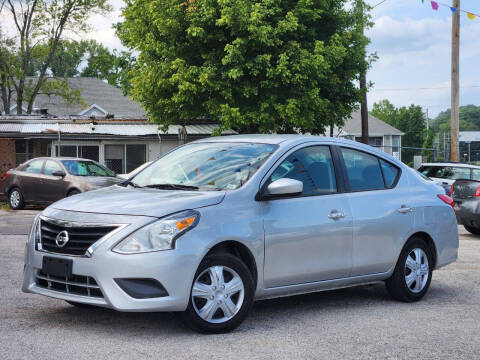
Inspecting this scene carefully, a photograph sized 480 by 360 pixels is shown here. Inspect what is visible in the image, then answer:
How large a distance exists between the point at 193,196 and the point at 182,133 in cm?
2603

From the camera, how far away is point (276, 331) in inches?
238

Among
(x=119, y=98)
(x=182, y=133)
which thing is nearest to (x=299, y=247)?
(x=182, y=133)

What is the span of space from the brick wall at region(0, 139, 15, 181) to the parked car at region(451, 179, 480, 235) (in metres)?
18.5

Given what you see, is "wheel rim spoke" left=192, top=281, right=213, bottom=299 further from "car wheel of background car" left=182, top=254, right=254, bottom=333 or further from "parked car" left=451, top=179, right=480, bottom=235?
"parked car" left=451, top=179, right=480, bottom=235

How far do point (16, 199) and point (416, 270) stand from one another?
57.0ft

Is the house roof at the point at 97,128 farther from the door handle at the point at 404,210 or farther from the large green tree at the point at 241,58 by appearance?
the door handle at the point at 404,210

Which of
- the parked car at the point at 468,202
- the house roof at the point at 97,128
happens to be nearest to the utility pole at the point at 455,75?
the parked car at the point at 468,202

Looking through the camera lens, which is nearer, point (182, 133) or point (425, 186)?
point (425, 186)

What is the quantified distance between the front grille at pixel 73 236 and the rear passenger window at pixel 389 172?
10.4 feet

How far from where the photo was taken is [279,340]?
5.73 meters

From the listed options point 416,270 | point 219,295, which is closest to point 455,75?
point 416,270

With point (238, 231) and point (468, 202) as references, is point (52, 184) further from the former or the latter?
point (238, 231)

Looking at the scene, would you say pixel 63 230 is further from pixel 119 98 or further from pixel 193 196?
pixel 119 98

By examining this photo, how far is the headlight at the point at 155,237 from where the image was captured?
217 inches
